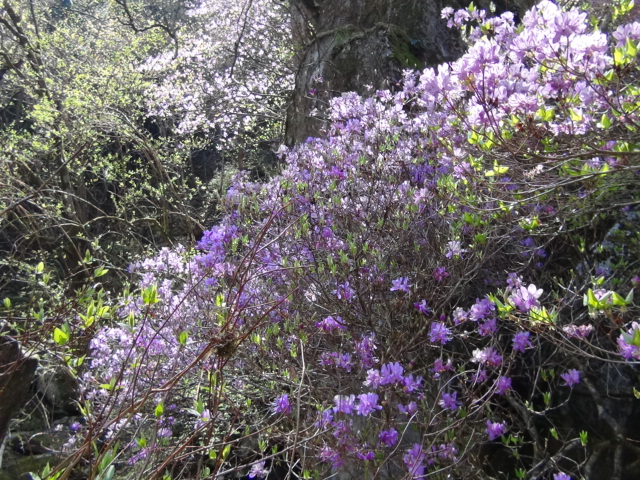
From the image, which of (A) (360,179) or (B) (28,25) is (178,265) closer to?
(A) (360,179)

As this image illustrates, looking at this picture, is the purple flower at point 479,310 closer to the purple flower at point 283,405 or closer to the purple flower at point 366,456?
the purple flower at point 366,456

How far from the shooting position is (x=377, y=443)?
8.13ft

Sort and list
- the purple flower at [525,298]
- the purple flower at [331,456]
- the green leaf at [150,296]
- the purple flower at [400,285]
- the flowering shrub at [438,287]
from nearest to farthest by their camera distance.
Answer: the green leaf at [150,296] → the purple flower at [525,298] → the flowering shrub at [438,287] → the purple flower at [331,456] → the purple flower at [400,285]

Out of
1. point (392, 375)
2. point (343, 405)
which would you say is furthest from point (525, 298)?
point (343, 405)

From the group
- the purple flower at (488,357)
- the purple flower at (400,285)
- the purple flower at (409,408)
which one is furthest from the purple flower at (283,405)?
the purple flower at (488,357)

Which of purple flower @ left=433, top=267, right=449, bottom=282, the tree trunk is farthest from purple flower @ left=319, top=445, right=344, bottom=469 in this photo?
the tree trunk

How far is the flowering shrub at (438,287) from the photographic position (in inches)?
80.2

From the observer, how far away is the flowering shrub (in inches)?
80.2

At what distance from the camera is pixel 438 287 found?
2.58 m

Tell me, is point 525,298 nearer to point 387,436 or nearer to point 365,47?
point 387,436

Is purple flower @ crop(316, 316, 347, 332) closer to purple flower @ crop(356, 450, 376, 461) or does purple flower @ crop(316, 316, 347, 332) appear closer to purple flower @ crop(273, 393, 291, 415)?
purple flower @ crop(273, 393, 291, 415)

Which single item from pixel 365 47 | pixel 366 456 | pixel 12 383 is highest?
pixel 365 47

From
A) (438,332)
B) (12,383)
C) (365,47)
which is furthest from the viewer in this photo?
(365,47)

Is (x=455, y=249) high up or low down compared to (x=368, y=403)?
up
